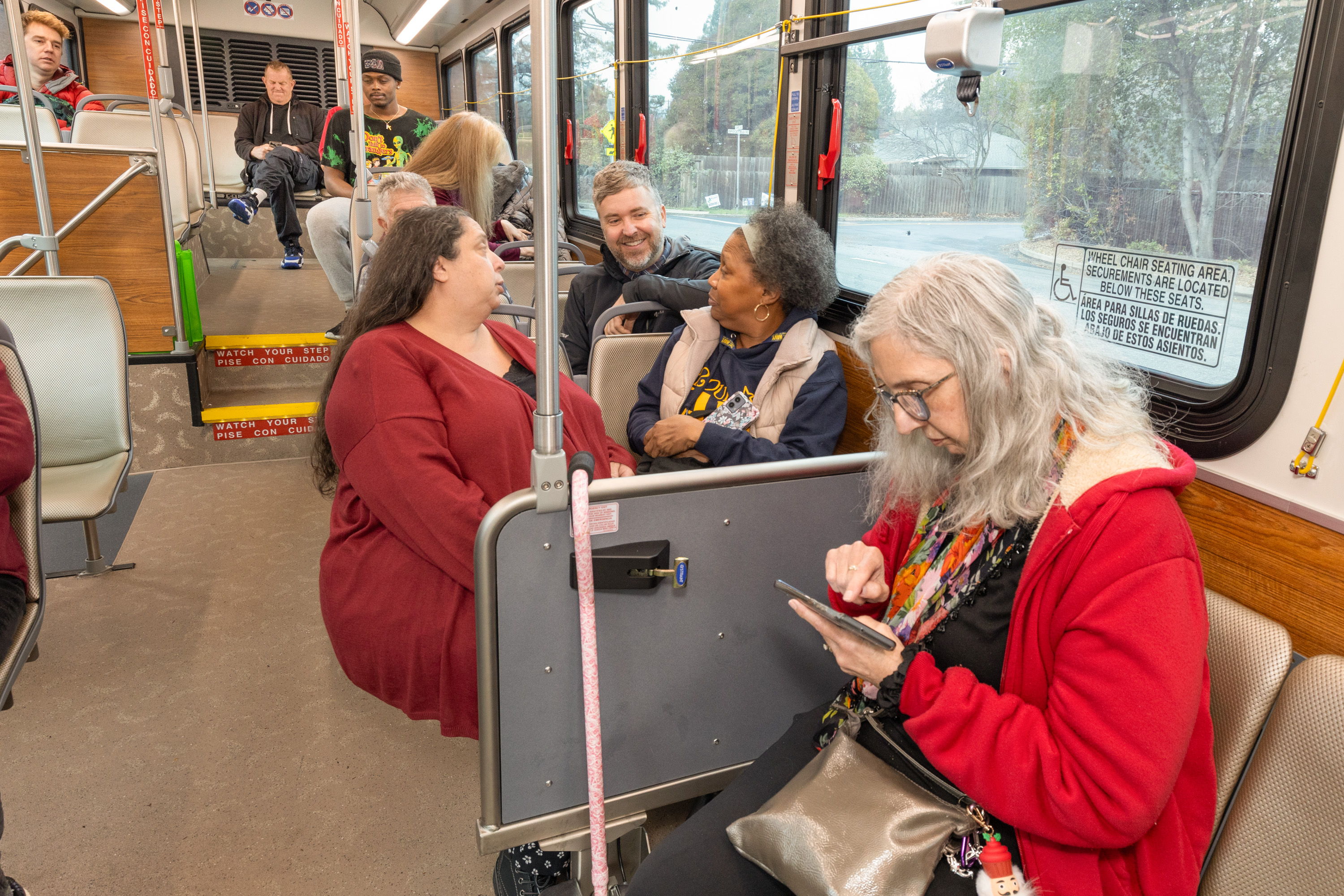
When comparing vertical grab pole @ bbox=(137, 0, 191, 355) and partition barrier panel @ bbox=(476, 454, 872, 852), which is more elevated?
vertical grab pole @ bbox=(137, 0, 191, 355)

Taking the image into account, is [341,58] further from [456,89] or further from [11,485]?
[456,89]

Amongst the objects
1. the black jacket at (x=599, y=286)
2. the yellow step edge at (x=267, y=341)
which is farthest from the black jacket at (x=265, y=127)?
the black jacket at (x=599, y=286)

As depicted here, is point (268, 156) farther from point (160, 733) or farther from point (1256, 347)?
point (1256, 347)

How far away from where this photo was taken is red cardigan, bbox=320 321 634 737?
5.28ft

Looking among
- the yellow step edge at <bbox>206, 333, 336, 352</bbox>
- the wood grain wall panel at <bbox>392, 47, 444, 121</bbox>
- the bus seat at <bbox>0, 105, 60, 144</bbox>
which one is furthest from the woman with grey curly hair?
the wood grain wall panel at <bbox>392, 47, 444, 121</bbox>

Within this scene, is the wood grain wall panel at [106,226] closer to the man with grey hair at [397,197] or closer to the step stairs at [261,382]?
the step stairs at [261,382]

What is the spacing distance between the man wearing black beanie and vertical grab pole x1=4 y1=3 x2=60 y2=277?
1.71m

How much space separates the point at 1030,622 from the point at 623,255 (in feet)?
7.33

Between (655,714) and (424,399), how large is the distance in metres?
0.75

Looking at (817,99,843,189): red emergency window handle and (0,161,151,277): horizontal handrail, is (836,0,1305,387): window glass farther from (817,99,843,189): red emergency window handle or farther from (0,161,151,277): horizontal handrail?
(0,161,151,277): horizontal handrail

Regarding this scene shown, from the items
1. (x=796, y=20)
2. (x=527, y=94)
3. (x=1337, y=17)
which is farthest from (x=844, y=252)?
(x=527, y=94)

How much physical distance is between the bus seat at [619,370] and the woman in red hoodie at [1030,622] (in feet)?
4.38

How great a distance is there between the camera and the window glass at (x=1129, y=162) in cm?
144

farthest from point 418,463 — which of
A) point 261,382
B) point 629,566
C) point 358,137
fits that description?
point 261,382
